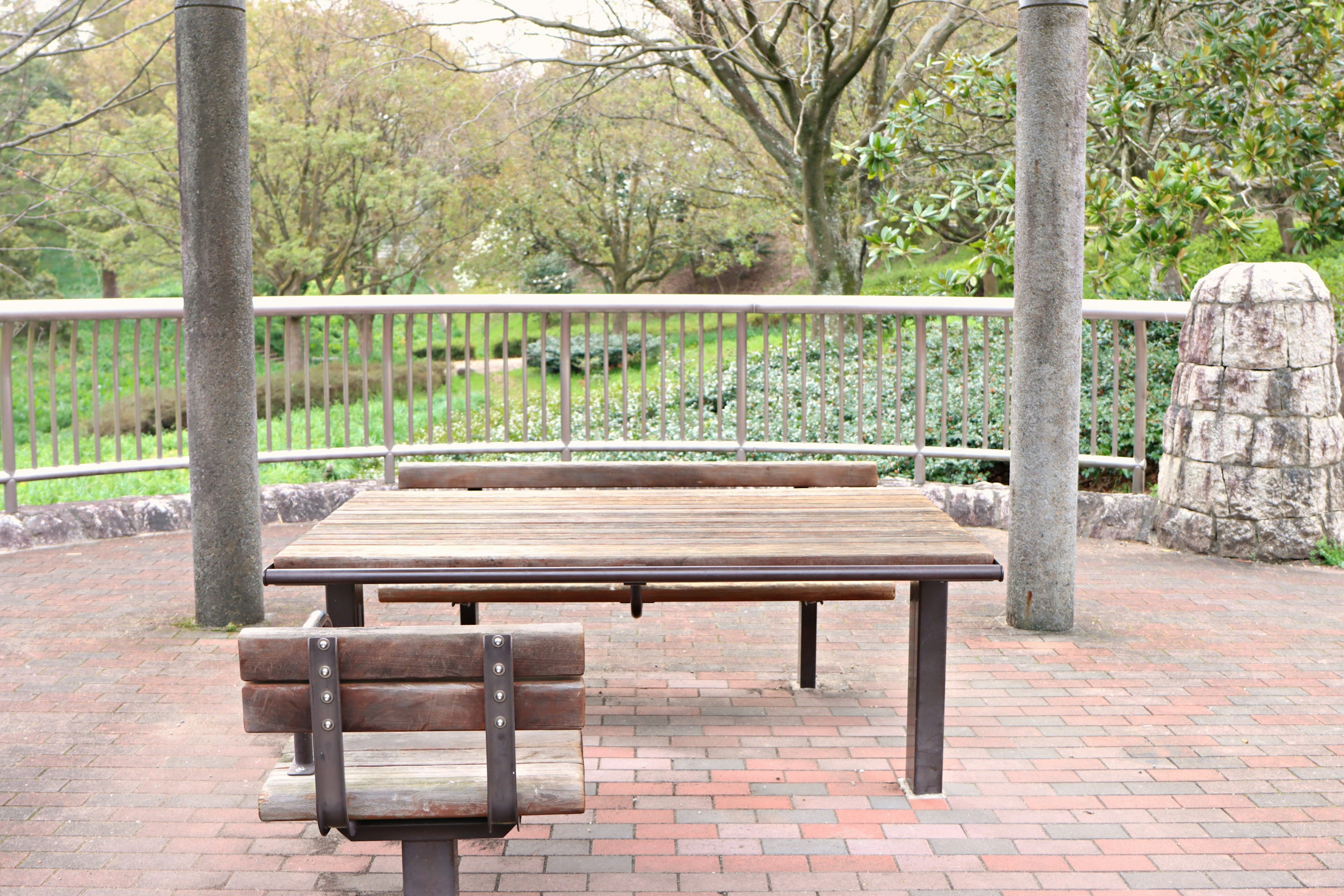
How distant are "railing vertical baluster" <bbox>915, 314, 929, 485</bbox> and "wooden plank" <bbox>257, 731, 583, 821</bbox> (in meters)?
5.35

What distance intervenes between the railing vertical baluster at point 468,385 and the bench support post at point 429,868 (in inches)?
214

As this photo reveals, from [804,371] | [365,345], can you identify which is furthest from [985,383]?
[365,345]

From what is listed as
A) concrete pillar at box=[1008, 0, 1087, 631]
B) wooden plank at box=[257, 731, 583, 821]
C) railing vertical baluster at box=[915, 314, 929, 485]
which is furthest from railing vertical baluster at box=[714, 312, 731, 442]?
wooden plank at box=[257, 731, 583, 821]

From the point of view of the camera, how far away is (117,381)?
7816mm

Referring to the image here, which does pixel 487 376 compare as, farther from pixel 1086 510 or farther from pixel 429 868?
pixel 429 868

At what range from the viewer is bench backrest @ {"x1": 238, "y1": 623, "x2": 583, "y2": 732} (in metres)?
2.57

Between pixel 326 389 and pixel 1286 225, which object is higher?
pixel 1286 225

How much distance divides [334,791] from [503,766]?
1.15 feet

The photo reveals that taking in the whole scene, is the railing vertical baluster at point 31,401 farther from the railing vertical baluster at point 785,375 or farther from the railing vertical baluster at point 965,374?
the railing vertical baluster at point 965,374

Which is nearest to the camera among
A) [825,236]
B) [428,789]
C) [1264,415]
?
[428,789]

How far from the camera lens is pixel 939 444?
869cm

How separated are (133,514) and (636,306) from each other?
334cm

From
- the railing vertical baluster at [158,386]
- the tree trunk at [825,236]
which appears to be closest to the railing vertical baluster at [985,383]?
the railing vertical baluster at [158,386]

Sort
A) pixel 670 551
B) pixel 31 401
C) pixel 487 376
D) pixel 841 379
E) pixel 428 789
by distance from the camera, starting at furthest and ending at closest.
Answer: pixel 487 376, pixel 841 379, pixel 31 401, pixel 670 551, pixel 428 789
